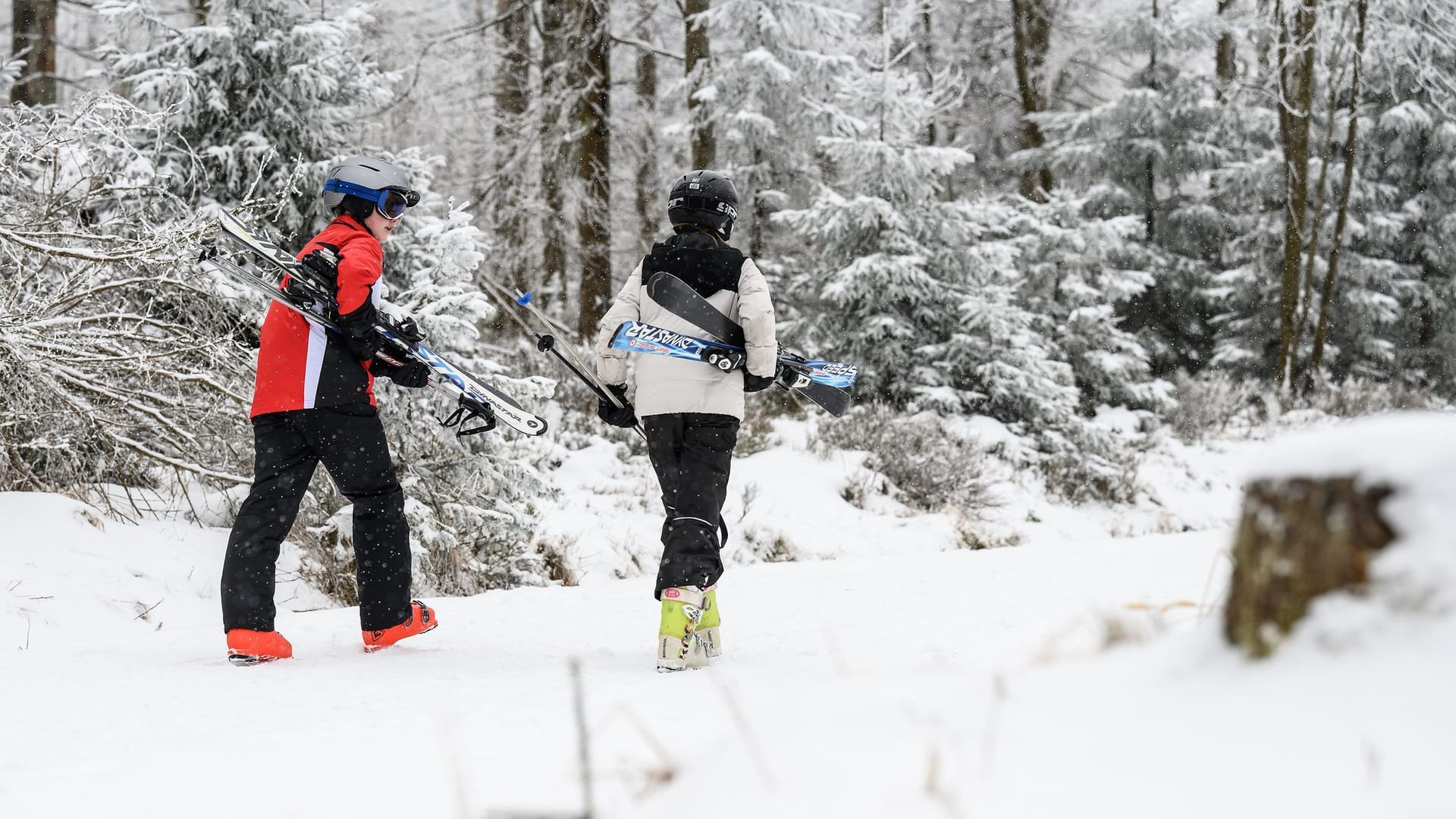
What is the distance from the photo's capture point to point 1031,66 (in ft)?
71.4

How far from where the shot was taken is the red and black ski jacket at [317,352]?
4.04m

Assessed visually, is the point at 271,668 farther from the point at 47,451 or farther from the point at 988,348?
the point at 988,348

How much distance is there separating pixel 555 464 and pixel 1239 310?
564 inches

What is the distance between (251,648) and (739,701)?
Result: 2.27 m

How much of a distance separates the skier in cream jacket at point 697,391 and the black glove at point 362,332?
3.01 ft

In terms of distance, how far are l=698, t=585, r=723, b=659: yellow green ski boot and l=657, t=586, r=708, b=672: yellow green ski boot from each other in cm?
10

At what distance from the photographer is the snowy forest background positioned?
19.8 feet

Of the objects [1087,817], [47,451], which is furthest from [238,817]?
[47,451]

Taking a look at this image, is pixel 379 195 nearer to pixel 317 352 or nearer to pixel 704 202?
pixel 317 352

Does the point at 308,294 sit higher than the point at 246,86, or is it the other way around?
the point at 246,86

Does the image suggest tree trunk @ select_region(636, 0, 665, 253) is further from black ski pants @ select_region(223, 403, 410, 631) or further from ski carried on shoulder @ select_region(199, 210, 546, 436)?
black ski pants @ select_region(223, 403, 410, 631)

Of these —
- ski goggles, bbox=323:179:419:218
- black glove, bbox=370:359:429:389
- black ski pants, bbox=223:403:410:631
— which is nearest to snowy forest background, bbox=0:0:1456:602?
ski goggles, bbox=323:179:419:218

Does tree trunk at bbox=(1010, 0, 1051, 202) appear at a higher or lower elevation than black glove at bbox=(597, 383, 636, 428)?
higher

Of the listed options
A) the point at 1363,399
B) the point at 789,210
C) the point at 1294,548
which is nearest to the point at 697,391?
the point at 1294,548
